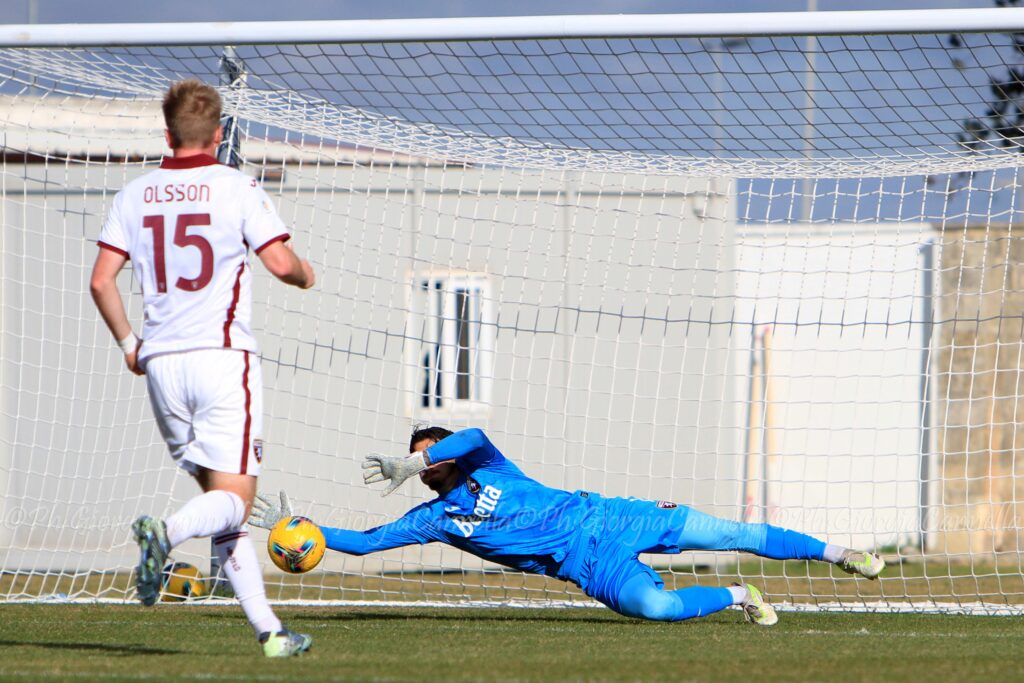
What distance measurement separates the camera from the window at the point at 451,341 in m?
9.17

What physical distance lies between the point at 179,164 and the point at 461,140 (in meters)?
4.29

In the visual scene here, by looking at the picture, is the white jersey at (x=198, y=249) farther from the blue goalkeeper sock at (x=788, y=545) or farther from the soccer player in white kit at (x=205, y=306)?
the blue goalkeeper sock at (x=788, y=545)

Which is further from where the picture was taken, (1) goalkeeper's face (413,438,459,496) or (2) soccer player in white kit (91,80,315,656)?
(1) goalkeeper's face (413,438,459,496)

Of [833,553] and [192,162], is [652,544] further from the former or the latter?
[192,162]

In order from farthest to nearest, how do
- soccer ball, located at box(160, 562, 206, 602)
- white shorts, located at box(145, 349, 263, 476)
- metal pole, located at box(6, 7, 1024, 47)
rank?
soccer ball, located at box(160, 562, 206, 602)
metal pole, located at box(6, 7, 1024, 47)
white shorts, located at box(145, 349, 263, 476)

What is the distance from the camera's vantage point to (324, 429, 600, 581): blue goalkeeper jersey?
6270 mm

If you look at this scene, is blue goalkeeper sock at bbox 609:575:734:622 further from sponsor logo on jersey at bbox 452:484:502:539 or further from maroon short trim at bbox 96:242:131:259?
maroon short trim at bbox 96:242:131:259

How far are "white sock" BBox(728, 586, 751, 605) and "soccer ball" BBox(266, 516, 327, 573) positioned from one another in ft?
6.78

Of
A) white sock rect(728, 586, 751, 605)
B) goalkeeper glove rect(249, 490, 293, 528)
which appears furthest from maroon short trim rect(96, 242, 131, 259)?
white sock rect(728, 586, 751, 605)

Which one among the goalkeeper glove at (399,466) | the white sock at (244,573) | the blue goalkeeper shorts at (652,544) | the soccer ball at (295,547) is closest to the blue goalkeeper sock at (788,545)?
the blue goalkeeper shorts at (652,544)

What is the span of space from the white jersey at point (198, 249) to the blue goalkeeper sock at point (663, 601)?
252 cm

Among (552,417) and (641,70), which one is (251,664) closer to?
(641,70)

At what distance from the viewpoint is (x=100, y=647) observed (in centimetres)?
513

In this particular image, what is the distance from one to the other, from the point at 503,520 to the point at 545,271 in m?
4.21
